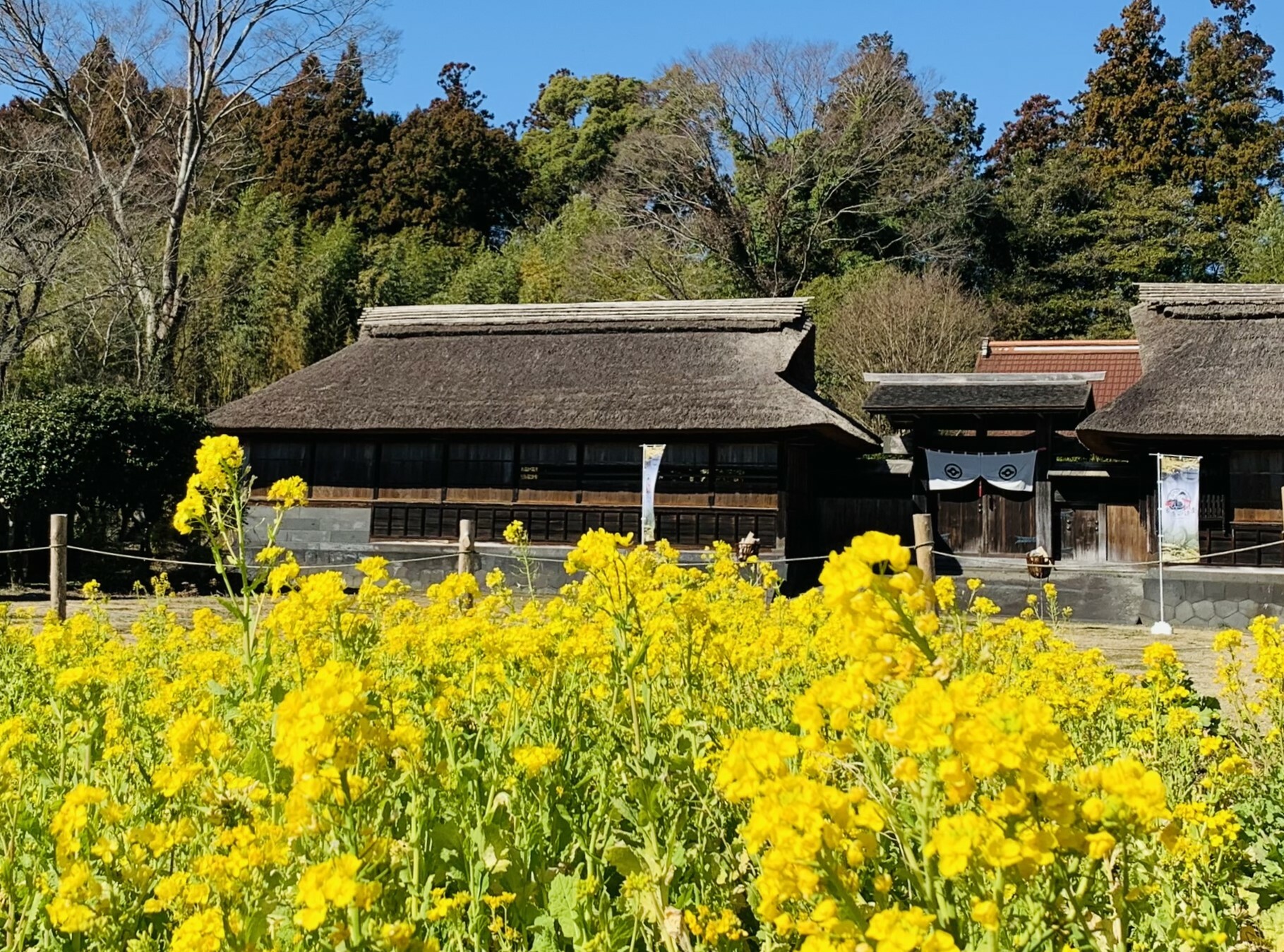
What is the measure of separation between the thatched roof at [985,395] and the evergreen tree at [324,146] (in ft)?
67.2

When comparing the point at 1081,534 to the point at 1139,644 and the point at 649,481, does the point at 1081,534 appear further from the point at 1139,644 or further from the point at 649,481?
the point at 649,481

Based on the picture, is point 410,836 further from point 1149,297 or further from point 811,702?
point 1149,297

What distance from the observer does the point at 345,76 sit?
1159 inches

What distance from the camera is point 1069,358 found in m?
21.2

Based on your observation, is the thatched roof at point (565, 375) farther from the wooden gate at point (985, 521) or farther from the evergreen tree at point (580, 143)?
the evergreen tree at point (580, 143)

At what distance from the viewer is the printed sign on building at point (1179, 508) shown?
1209 cm

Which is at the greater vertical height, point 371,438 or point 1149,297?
point 1149,297

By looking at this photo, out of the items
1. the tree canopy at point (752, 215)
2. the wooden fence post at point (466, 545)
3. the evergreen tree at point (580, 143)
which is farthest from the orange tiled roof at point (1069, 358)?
the evergreen tree at point (580, 143)

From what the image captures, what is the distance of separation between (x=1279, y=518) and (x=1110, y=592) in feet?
6.49

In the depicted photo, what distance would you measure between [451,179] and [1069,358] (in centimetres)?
1918

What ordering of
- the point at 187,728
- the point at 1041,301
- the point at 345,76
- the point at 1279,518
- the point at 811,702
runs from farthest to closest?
1. the point at 345,76
2. the point at 1041,301
3. the point at 1279,518
4. the point at 187,728
5. the point at 811,702

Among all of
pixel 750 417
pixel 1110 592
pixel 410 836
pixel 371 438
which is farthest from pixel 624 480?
pixel 410 836

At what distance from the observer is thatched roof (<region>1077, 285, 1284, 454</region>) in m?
12.2

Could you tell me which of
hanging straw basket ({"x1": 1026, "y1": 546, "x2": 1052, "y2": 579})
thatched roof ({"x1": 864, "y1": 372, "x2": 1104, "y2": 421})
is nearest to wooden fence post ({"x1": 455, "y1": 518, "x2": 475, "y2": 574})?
thatched roof ({"x1": 864, "y1": 372, "x2": 1104, "y2": 421})
